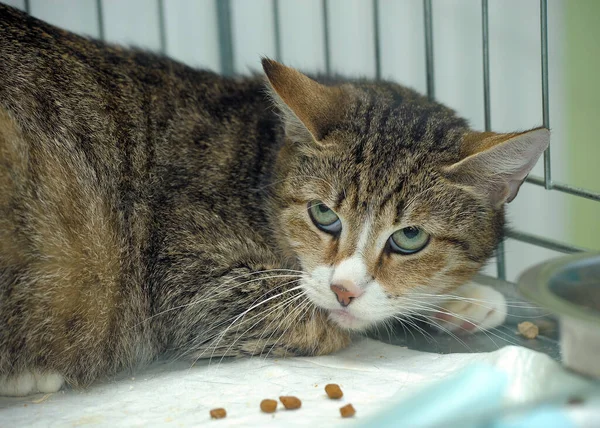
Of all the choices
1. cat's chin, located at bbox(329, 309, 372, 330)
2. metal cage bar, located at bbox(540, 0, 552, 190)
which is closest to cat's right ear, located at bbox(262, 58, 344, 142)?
cat's chin, located at bbox(329, 309, 372, 330)

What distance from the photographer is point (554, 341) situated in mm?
1979

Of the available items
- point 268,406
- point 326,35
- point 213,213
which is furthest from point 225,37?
point 268,406

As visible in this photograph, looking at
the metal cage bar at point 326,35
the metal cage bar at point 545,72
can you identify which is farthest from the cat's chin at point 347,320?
the metal cage bar at point 326,35

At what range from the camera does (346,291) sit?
1.72 m

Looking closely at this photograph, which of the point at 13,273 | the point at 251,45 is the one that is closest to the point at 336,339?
the point at 13,273

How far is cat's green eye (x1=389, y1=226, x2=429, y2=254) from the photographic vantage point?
1805mm

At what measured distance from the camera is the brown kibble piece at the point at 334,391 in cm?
167

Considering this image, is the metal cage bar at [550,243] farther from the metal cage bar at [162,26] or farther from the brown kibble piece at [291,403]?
the metal cage bar at [162,26]

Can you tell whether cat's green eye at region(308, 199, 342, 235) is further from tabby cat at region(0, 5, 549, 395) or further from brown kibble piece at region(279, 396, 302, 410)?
brown kibble piece at region(279, 396, 302, 410)

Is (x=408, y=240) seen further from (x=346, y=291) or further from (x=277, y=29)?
(x=277, y=29)

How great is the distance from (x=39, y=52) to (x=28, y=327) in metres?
0.71

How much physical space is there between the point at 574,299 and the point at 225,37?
1.99 meters

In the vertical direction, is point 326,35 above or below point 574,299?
above

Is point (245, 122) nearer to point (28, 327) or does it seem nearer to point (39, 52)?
point (39, 52)
